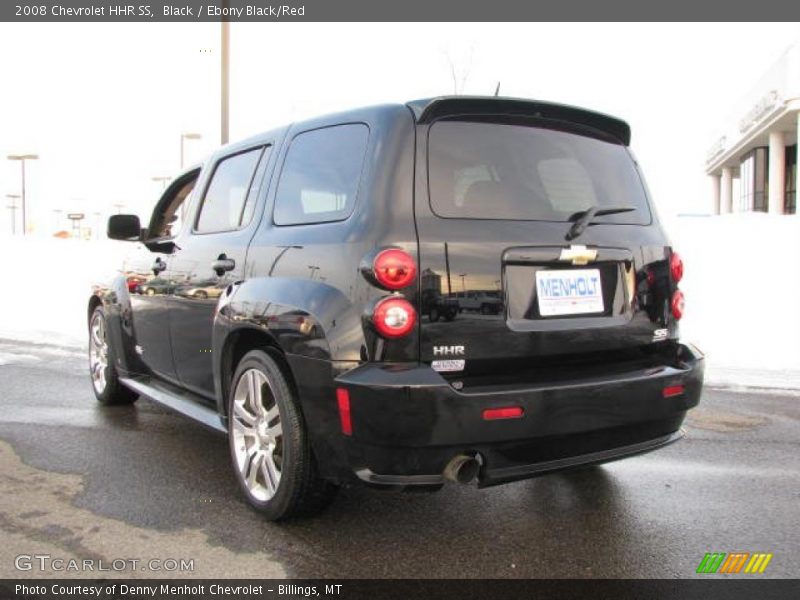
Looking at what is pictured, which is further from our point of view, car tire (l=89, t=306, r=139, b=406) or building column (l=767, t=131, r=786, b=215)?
building column (l=767, t=131, r=786, b=215)

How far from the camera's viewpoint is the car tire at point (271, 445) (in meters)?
3.08

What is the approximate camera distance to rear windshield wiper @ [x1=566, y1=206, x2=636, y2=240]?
121 inches

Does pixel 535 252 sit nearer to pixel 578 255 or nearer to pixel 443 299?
pixel 578 255

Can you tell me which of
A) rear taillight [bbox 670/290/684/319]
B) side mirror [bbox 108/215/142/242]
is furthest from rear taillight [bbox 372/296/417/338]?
side mirror [bbox 108/215/142/242]

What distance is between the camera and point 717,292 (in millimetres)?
10375

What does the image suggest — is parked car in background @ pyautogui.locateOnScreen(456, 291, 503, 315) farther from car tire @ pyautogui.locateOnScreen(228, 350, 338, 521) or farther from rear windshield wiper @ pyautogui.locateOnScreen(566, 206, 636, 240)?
car tire @ pyautogui.locateOnScreen(228, 350, 338, 521)

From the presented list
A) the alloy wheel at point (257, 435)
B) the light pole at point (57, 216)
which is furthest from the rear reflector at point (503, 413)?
the light pole at point (57, 216)

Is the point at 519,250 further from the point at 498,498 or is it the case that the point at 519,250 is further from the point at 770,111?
the point at 770,111

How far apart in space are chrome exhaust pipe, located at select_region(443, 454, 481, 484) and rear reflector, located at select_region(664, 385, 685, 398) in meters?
0.99

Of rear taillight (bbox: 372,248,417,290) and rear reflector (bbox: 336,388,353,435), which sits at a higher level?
rear taillight (bbox: 372,248,417,290)

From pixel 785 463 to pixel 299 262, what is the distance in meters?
3.21

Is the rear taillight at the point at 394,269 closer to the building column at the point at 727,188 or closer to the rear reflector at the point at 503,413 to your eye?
the rear reflector at the point at 503,413

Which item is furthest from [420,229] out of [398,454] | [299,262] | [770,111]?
[770,111]

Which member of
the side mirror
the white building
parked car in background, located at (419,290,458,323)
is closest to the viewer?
parked car in background, located at (419,290,458,323)
